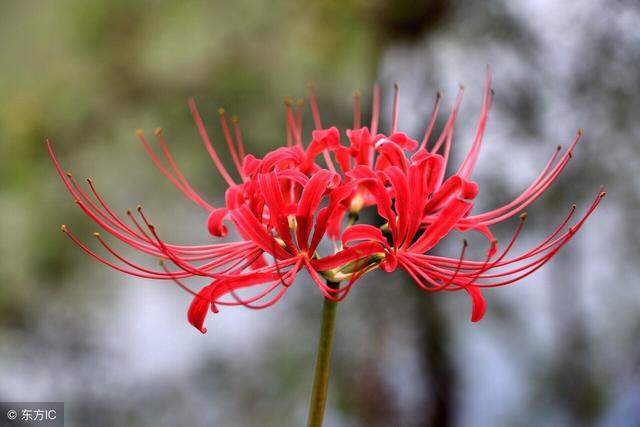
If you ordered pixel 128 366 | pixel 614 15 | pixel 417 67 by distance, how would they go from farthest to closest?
1. pixel 128 366
2. pixel 417 67
3. pixel 614 15

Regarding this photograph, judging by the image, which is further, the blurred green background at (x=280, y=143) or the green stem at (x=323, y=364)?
the blurred green background at (x=280, y=143)

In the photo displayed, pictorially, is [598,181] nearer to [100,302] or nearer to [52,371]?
[100,302]

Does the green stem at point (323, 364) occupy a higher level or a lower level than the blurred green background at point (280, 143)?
lower

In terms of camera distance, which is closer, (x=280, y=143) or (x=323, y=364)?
(x=323, y=364)

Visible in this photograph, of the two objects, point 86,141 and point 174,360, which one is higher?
point 86,141

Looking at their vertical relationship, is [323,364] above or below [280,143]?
below

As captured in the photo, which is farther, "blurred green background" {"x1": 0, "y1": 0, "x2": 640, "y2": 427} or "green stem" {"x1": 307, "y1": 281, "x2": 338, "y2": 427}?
"blurred green background" {"x1": 0, "y1": 0, "x2": 640, "y2": 427}

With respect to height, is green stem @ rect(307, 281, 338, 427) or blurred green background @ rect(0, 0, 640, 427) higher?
blurred green background @ rect(0, 0, 640, 427)

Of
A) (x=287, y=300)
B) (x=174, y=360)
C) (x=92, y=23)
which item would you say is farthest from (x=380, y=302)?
(x=92, y=23)
